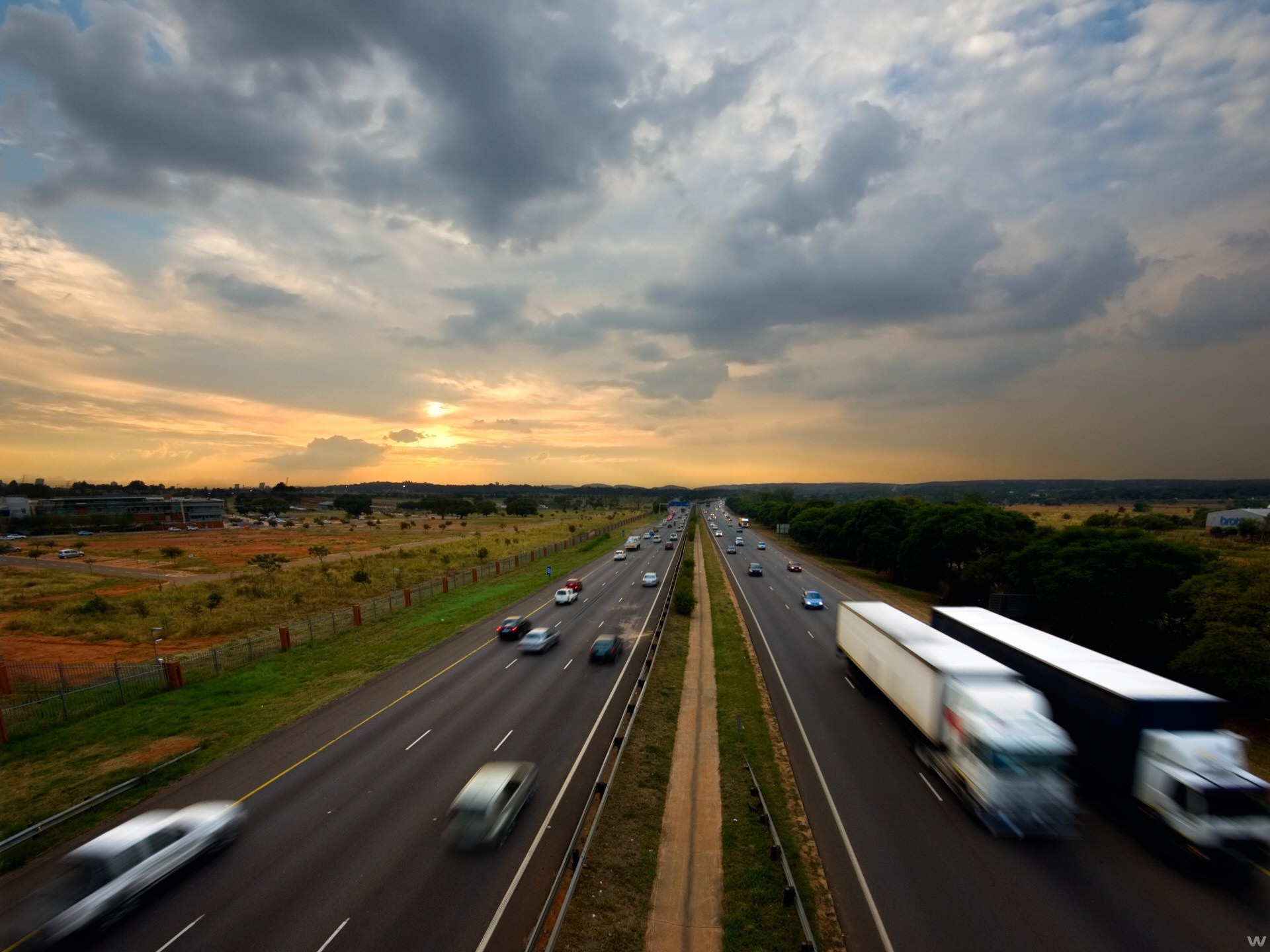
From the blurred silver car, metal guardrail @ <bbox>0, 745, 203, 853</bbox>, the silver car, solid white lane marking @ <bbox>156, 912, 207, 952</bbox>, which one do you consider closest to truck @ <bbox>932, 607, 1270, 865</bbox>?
the blurred silver car

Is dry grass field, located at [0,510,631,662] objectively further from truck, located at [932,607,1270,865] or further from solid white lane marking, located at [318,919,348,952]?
truck, located at [932,607,1270,865]

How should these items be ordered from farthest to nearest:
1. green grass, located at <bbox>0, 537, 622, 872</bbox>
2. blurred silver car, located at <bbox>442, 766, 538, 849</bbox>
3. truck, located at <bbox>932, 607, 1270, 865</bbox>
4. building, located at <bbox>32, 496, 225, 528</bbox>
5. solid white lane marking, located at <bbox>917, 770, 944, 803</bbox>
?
building, located at <bbox>32, 496, 225, 528</bbox>
green grass, located at <bbox>0, 537, 622, 872</bbox>
solid white lane marking, located at <bbox>917, 770, 944, 803</bbox>
blurred silver car, located at <bbox>442, 766, 538, 849</bbox>
truck, located at <bbox>932, 607, 1270, 865</bbox>

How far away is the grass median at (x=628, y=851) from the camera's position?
1237 centimetres

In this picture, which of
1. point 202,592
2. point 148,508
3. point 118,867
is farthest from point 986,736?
point 148,508

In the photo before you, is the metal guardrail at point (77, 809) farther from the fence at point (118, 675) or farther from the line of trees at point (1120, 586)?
the line of trees at point (1120, 586)

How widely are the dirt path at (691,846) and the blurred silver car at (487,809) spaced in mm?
4536

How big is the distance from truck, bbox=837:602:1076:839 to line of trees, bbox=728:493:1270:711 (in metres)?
13.2

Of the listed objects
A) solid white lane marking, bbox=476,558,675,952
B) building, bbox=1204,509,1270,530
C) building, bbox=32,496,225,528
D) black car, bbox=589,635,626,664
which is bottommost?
solid white lane marking, bbox=476,558,675,952

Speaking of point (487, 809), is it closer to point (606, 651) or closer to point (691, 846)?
point (691, 846)

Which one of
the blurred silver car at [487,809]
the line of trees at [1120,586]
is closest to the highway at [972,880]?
the blurred silver car at [487,809]

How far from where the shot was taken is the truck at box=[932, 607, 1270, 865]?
13273 mm

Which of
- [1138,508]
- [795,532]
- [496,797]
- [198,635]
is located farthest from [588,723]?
[1138,508]

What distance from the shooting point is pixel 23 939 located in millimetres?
11891

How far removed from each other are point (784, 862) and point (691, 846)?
310 cm
